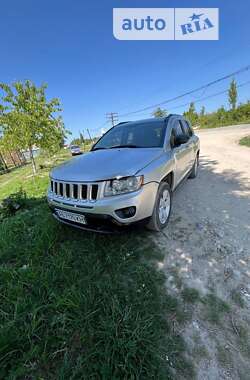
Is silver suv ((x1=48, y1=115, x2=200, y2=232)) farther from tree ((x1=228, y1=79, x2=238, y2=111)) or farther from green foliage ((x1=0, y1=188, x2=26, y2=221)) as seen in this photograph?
tree ((x1=228, y1=79, x2=238, y2=111))

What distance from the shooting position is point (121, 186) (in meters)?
2.20

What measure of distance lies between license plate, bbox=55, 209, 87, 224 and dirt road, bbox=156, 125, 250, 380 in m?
1.15

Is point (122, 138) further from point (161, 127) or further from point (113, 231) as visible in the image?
point (113, 231)

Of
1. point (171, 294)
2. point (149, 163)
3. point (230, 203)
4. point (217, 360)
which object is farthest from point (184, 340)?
point (230, 203)

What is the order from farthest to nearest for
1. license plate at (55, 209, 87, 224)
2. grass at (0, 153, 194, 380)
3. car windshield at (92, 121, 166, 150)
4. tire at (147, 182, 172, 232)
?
car windshield at (92, 121, 166, 150) → tire at (147, 182, 172, 232) → license plate at (55, 209, 87, 224) → grass at (0, 153, 194, 380)

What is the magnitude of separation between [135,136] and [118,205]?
71.8 inches

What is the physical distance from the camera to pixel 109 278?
2.12 metres

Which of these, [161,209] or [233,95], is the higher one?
[233,95]

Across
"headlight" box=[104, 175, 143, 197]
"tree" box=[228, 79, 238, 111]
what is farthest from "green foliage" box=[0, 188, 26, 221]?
"tree" box=[228, 79, 238, 111]

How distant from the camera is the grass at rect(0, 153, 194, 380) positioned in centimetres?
139

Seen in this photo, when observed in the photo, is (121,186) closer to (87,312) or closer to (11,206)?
(87,312)

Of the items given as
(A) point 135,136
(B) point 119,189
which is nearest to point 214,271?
(B) point 119,189

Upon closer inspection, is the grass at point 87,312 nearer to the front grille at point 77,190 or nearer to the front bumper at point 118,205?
the front bumper at point 118,205

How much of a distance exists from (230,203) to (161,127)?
208 centimetres
